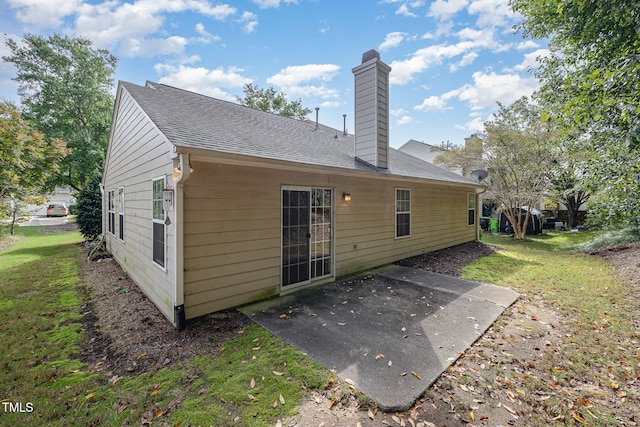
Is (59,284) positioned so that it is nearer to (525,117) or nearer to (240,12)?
(240,12)

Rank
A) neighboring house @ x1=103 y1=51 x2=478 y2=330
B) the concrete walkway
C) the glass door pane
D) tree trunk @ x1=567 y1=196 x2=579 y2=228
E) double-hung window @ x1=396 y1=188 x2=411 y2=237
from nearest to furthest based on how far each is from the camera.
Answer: the concrete walkway
neighboring house @ x1=103 y1=51 x2=478 y2=330
the glass door pane
double-hung window @ x1=396 y1=188 x2=411 y2=237
tree trunk @ x1=567 y1=196 x2=579 y2=228

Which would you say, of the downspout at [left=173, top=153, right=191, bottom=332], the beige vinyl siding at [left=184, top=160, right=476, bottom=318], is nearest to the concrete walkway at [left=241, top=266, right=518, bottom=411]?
the beige vinyl siding at [left=184, top=160, right=476, bottom=318]

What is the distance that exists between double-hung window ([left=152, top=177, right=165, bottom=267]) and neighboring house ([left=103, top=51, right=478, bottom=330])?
0.06 ft

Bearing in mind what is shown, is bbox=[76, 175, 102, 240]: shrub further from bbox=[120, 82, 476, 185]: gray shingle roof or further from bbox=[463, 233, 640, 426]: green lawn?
bbox=[463, 233, 640, 426]: green lawn

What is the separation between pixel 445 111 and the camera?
14453 millimetres

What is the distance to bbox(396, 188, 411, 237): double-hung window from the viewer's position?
24.2 ft

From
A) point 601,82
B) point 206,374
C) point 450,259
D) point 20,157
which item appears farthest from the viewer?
point 20,157

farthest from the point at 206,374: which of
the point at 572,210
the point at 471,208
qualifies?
the point at 572,210

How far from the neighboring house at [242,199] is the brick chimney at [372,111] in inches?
1.2

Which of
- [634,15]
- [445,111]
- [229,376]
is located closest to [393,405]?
[229,376]

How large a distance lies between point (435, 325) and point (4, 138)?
12710mm

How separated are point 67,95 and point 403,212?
22343 mm

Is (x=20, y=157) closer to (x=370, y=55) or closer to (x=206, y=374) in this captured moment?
(x=206, y=374)

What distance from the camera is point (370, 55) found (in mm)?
6980
